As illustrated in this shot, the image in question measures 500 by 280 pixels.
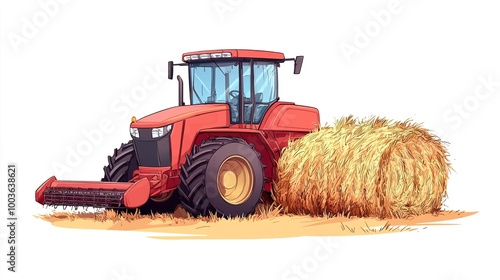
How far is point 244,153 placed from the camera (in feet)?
44.2

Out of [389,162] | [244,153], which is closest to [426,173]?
[389,162]

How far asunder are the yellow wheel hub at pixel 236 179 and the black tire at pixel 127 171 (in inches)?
45.5

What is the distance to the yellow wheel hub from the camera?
1347 centimetres

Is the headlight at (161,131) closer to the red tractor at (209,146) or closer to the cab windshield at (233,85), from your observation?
the red tractor at (209,146)

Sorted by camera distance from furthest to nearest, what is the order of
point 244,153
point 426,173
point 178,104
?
point 178,104 < point 426,173 < point 244,153

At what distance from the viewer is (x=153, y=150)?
44.3 feet

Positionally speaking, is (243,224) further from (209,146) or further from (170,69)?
(170,69)

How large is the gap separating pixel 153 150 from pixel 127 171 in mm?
876

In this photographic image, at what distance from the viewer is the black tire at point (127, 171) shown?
1406 cm

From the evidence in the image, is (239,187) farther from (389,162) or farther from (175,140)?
(389,162)

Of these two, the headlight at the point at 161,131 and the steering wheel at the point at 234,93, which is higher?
the steering wheel at the point at 234,93

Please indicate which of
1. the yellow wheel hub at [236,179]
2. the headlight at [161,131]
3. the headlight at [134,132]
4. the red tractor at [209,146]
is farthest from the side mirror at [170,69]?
the yellow wheel hub at [236,179]

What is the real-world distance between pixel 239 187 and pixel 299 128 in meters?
2.05

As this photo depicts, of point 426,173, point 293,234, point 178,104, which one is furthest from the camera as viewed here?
point 178,104
